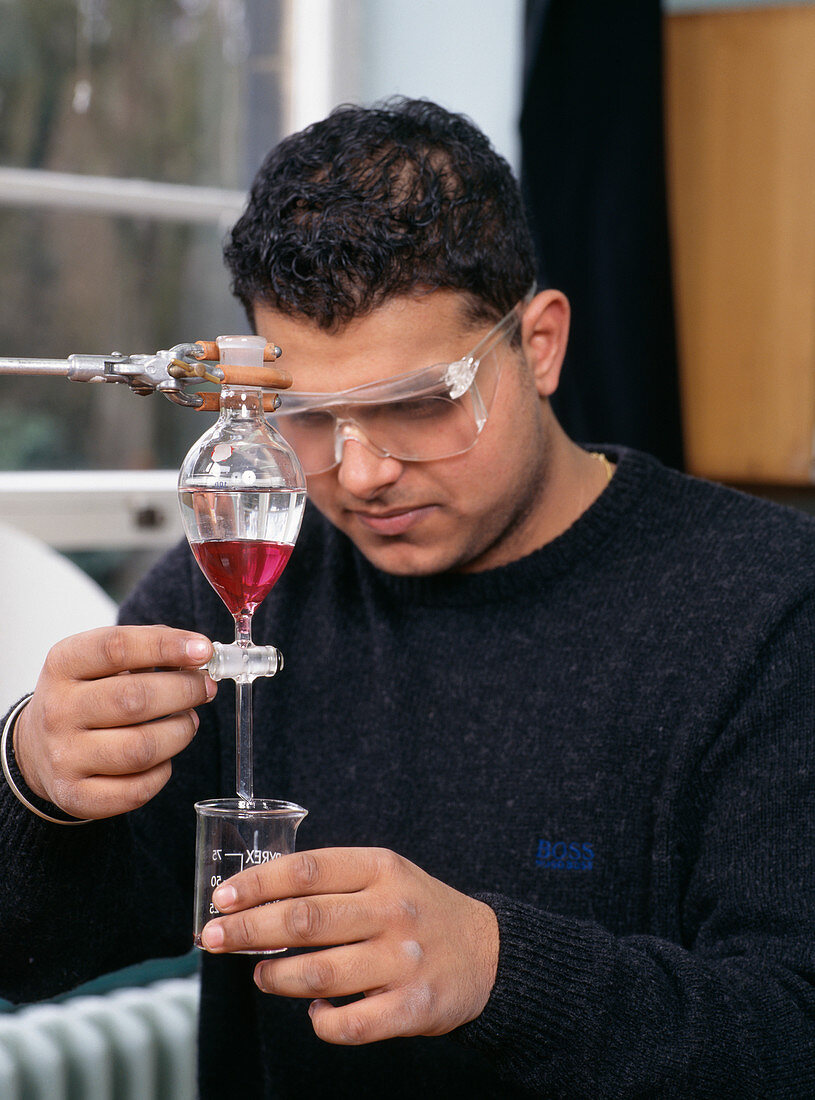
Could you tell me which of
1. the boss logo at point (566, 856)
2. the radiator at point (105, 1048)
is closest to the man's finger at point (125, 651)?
the boss logo at point (566, 856)

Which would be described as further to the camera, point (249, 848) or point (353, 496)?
point (353, 496)

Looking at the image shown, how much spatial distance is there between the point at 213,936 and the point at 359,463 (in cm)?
58

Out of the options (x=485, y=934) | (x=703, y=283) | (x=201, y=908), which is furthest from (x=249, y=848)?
(x=703, y=283)

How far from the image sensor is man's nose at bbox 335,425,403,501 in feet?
4.19

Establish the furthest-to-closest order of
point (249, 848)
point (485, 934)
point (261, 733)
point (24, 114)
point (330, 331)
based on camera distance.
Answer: point (24, 114)
point (261, 733)
point (330, 331)
point (485, 934)
point (249, 848)

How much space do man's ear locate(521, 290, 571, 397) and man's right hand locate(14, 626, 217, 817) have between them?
65cm

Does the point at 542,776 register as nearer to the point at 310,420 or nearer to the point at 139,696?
the point at 310,420

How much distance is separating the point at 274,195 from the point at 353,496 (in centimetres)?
34

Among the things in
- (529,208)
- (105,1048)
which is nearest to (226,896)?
(105,1048)

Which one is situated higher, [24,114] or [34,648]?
[24,114]

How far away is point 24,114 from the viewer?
2512mm

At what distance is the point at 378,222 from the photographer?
4.09ft

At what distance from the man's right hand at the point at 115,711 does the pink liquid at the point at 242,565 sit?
5 centimetres

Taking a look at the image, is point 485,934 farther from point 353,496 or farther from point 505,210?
point 505,210
